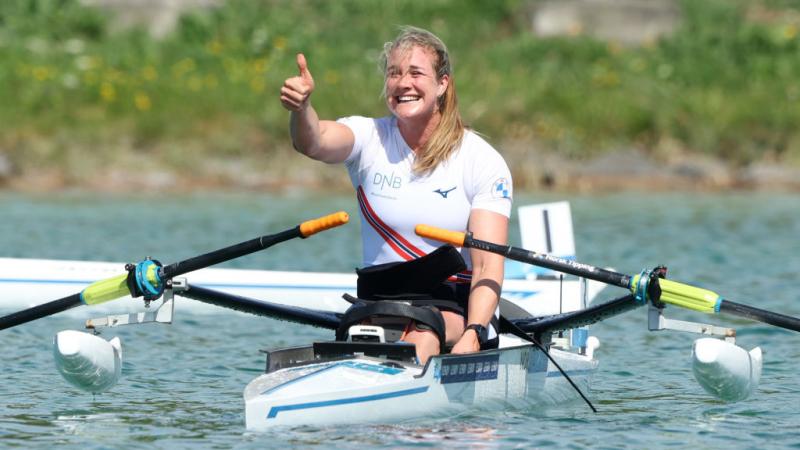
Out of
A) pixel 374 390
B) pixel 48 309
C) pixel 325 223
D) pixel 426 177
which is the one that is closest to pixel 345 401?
pixel 374 390

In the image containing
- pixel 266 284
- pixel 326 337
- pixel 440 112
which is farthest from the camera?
pixel 266 284

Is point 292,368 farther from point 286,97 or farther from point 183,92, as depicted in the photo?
point 183,92

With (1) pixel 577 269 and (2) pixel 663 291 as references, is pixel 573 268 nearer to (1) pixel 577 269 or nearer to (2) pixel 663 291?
(1) pixel 577 269

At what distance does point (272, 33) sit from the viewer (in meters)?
22.2

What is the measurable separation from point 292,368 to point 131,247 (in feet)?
27.5

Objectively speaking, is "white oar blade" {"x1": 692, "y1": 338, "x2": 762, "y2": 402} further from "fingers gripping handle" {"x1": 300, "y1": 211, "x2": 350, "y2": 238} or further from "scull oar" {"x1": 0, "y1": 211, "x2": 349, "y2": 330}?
"scull oar" {"x1": 0, "y1": 211, "x2": 349, "y2": 330}

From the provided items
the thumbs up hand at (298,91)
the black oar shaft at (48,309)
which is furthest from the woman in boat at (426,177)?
the black oar shaft at (48,309)

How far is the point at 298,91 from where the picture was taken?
621 cm

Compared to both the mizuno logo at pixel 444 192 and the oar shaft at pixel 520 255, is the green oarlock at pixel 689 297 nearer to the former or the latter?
the oar shaft at pixel 520 255

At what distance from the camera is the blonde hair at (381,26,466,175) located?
6.63 m

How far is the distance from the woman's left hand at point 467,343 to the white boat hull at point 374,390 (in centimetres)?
6

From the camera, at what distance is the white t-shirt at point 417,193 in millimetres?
6641

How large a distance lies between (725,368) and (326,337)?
3587 millimetres

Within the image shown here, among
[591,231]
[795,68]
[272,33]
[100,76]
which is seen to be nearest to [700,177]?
[795,68]
